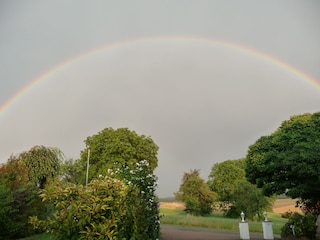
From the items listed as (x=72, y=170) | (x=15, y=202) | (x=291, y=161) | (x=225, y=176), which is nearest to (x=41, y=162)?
(x=72, y=170)

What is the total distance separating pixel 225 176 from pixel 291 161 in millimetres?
32729

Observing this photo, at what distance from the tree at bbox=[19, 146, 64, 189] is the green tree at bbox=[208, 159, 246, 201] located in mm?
26722

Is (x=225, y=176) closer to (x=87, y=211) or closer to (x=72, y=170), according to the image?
(x=72, y=170)

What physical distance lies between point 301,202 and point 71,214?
16874 mm

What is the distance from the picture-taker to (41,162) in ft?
84.5

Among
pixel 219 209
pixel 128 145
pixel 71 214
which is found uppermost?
pixel 128 145

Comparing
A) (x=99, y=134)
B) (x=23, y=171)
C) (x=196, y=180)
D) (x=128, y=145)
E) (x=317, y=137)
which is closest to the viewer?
(x=317, y=137)

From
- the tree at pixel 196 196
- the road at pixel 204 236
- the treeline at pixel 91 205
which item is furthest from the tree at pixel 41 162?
the tree at pixel 196 196

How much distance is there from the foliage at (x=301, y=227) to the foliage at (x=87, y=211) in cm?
1125

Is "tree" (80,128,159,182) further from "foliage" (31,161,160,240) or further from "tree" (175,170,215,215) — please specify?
"foliage" (31,161,160,240)

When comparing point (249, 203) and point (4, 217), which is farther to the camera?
point (249, 203)

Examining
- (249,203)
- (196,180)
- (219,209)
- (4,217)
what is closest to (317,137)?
(4,217)

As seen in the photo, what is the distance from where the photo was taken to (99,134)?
112 feet

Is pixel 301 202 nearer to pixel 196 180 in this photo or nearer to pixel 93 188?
pixel 93 188
